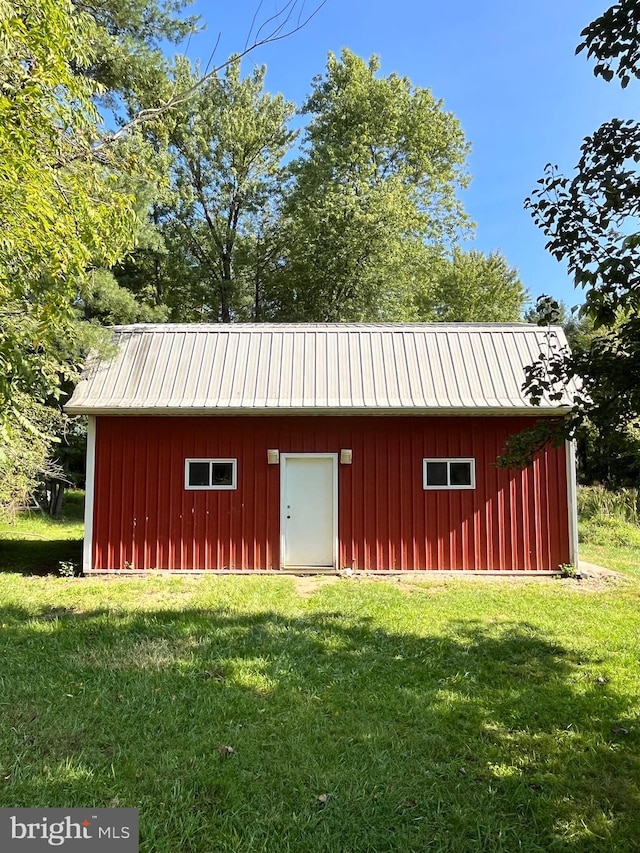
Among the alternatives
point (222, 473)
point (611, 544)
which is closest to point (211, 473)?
point (222, 473)

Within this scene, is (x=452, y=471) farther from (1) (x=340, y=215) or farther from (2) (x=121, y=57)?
(1) (x=340, y=215)

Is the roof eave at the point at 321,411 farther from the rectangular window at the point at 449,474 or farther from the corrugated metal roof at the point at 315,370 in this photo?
the rectangular window at the point at 449,474

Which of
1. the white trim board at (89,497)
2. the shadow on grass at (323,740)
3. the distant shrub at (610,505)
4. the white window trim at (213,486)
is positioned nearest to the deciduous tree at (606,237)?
the shadow on grass at (323,740)

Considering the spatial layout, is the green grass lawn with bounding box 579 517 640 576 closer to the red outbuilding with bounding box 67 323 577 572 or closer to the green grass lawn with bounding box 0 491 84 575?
the red outbuilding with bounding box 67 323 577 572

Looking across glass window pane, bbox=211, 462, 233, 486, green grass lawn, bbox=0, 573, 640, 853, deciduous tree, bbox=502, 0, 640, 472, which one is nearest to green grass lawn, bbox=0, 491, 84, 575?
glass window pane, bbox=211, 462, 233, 486

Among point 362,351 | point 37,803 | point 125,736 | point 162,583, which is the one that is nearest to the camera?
point 37,803

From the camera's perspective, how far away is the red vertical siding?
333 inches

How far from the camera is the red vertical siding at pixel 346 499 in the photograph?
333 inches

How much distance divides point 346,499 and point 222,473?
2152 millimetres

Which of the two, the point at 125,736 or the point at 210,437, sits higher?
the point at 210,437

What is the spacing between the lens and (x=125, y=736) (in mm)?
3184

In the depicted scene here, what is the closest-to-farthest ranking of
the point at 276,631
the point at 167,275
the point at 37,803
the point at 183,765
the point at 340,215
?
the point at 37,803 → the point at 183,765 → the point at 276,631 → the point at 340,215 → the point at 167,275

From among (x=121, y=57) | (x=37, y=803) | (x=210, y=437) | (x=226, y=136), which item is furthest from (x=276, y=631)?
(x=226, y=136)

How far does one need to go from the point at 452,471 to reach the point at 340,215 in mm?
12816
